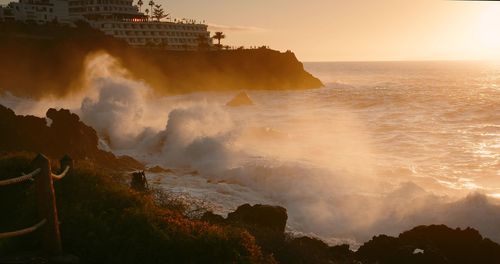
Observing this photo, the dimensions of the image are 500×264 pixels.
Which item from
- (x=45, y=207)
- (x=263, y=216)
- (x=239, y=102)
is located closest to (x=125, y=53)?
(x=239, y=102)

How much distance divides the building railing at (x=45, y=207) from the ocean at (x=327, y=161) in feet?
34.7

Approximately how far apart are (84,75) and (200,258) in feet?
223

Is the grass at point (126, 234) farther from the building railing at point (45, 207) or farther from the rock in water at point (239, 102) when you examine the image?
the rock in water at point (239, 102)

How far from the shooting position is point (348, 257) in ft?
40.5

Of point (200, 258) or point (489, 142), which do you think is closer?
point (200, 258)

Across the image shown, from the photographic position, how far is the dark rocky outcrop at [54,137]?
67.4 feet

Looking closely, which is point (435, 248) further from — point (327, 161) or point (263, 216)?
point (327, 161)

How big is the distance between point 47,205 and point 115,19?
113 metres

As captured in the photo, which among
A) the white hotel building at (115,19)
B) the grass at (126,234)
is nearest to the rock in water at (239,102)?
the white hotel building at (115,19)

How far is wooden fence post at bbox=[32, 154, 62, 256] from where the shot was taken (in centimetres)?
633

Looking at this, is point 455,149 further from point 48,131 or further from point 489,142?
point 48,131

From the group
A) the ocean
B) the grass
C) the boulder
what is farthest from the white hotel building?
the grass

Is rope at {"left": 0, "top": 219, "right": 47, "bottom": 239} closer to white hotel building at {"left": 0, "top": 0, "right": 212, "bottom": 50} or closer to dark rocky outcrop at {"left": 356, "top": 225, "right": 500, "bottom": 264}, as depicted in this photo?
dark rocky outcrop at {"left": 356, "top": 225, "right": 500, "bottom": 264}

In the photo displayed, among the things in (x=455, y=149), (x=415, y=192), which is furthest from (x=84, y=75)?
(x=415, y=192)
